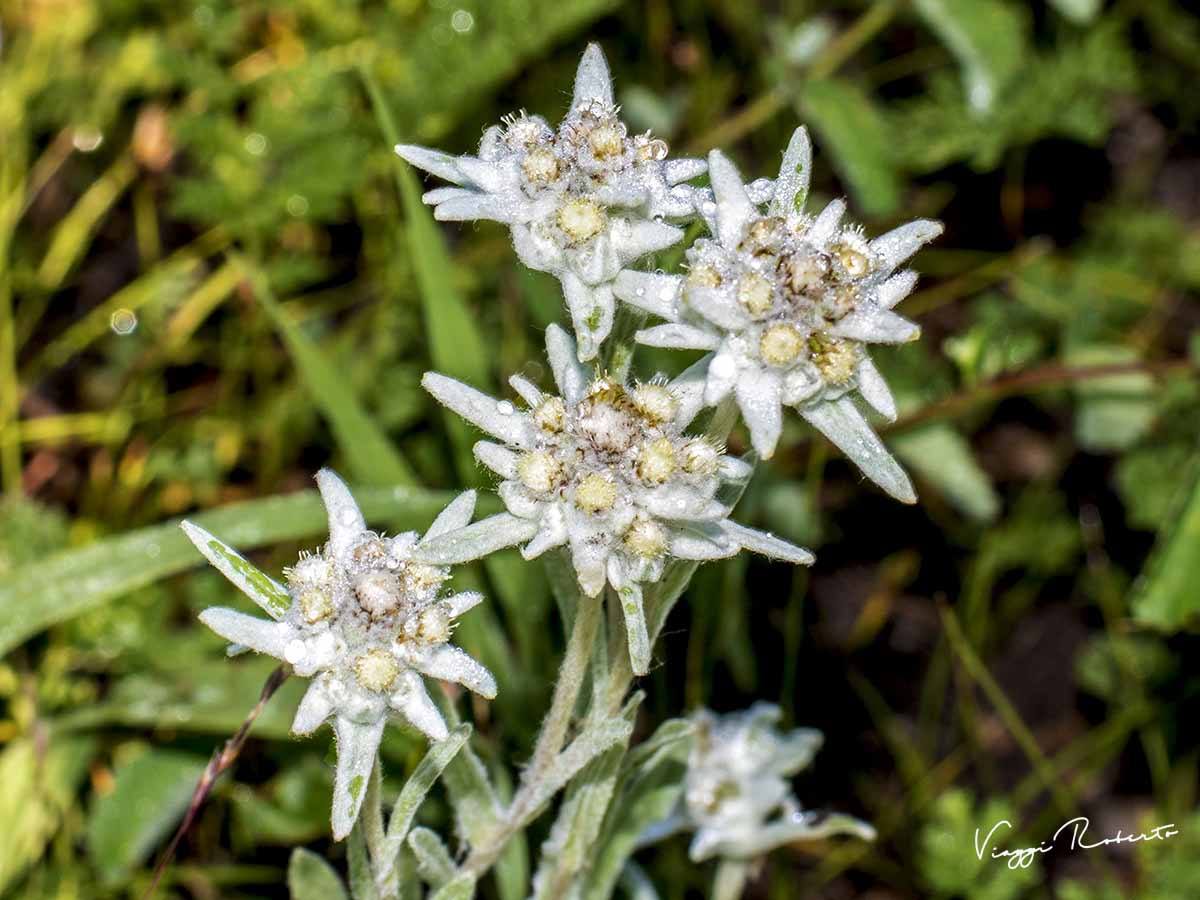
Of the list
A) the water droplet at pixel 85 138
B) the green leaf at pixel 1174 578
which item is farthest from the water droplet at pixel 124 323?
the green leaf at pixel 1174 578

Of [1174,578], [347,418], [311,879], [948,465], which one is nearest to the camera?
[311,879]

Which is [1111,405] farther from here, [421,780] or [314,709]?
[314,709]

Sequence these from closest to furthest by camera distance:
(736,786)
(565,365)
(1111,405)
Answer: (565,365), (736,786), (1111,405)

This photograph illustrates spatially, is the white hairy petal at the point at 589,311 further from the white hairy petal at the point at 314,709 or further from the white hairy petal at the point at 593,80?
the white hairy petal at the point at 314,709

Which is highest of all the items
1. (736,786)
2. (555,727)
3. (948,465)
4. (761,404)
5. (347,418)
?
(347,418)

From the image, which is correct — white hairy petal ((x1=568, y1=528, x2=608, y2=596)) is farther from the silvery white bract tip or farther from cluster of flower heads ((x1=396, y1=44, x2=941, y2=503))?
the silvery white bract tip

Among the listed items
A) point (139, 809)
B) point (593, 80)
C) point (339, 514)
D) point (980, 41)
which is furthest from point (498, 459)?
point (980, 41)

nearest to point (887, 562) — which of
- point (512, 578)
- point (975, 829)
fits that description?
point (975, 829)
